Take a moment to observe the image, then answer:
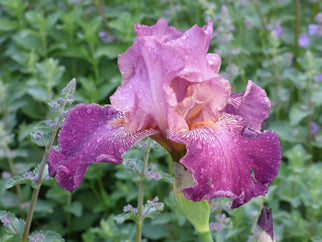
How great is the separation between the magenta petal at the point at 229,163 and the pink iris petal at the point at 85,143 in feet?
0.57

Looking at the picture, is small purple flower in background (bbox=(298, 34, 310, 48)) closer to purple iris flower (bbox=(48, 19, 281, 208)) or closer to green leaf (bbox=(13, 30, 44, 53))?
green leaf (bbox=(13, 30, 44, 53))

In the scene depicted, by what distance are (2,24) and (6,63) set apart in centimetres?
41

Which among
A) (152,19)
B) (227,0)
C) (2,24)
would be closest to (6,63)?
(2,24)

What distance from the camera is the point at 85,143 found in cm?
148

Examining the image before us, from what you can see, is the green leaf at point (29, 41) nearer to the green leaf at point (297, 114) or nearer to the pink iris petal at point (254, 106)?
the green leaf at point (297, 114)

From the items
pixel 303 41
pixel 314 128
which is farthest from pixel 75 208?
pixel 303 41

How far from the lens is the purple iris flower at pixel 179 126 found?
4.42 feet

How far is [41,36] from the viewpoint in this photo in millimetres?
3695

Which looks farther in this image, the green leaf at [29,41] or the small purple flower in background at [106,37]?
the small purple flower in background at [106,37]

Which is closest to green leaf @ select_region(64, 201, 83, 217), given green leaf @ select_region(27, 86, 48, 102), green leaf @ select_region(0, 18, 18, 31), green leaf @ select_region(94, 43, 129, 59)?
green leaf @ select_region(27, 86, 48, 102)

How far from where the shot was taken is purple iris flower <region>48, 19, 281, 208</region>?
1348mm

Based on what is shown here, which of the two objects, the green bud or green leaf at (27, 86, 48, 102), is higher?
the green bud

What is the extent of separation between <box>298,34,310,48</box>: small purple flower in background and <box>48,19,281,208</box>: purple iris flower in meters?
2.39

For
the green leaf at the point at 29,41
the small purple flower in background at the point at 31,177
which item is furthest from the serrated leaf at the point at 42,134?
the green leaf at the point at 29,41
